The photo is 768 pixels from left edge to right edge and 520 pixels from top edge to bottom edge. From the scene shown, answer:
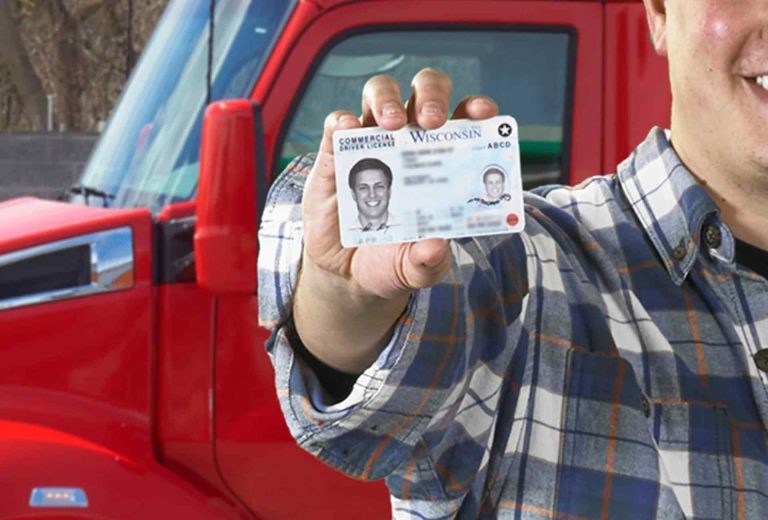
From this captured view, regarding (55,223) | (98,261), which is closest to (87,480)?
(98,261)

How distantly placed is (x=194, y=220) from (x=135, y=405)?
45cm

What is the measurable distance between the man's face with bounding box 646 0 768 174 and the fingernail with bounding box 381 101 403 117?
0.66m

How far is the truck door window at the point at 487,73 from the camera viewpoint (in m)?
3.55

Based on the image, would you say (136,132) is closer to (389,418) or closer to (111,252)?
(111,252)

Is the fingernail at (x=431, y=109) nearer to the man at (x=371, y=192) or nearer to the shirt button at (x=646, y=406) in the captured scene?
the man at (x=371, y=192)

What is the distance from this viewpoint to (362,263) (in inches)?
55.8

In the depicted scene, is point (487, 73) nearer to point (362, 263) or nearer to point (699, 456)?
point (699, 456)

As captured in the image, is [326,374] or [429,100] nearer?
[429,100]

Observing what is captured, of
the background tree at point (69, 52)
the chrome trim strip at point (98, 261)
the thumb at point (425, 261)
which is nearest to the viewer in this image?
the thumb at point (425, 261)

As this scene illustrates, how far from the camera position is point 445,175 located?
1.37m

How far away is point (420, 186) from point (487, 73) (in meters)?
2.30

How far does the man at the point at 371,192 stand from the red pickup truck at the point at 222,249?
1.97 meters

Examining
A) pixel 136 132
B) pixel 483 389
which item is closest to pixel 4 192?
pixel 136 132

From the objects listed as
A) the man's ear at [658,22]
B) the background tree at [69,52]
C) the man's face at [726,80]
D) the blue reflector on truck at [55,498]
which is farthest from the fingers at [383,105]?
the background tree at [69,52]
